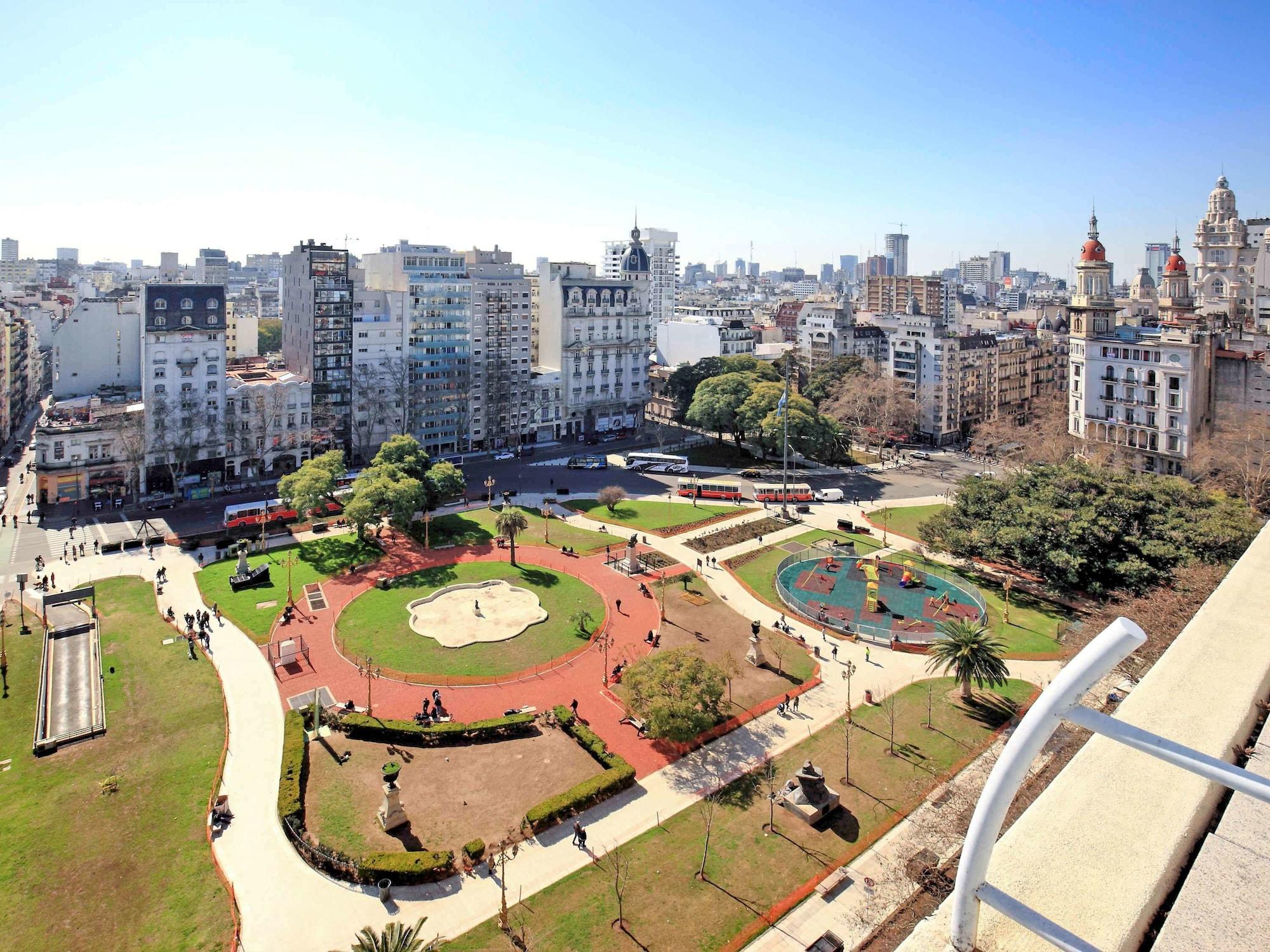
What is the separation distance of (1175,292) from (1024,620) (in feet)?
322

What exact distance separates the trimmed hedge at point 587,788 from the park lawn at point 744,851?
2.39 m

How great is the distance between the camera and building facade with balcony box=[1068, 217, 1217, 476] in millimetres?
82938

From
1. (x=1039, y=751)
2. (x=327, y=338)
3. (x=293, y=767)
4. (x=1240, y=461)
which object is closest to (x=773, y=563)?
(x=293, y=767)

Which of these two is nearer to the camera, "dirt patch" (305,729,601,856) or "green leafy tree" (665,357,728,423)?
"dirt patch" (305,729,601,856)

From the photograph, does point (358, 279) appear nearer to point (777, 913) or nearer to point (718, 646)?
point (718, 646)

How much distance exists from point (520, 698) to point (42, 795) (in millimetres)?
21581

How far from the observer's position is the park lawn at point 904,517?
73375mm

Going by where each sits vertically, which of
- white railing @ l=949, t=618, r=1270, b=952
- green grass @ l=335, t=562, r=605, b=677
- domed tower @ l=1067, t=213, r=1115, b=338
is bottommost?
green grass @ l=335, t=562, r=605, b=677

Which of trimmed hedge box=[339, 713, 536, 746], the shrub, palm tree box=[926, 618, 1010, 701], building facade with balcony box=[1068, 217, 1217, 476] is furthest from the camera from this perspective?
building facade with balcony box=[1068, 217, 1217, 476]

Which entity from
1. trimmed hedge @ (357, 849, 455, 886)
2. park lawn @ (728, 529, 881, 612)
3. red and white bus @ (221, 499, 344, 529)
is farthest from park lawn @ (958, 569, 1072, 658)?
red and white bus @ (221, 499, 344, 529)

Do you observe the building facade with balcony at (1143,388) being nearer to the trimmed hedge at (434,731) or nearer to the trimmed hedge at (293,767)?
the trimmed hedge at (434,731)

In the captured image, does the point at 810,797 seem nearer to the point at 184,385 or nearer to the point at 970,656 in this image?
the point at 970,656

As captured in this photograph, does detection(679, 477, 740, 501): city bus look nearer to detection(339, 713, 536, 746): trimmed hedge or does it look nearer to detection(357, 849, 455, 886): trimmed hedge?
detection(339, 713, 536, 746): trimmed hedge

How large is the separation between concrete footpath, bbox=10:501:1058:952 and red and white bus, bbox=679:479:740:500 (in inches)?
1345
